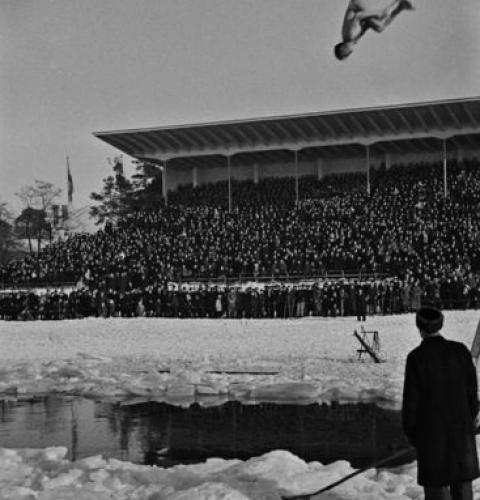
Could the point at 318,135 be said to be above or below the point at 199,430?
above

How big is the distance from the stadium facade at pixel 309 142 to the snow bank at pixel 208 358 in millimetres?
22937

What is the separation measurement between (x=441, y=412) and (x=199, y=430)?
6.20 m

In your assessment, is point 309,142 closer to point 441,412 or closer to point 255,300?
point 255,300

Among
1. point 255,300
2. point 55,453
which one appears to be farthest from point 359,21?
point 255,300

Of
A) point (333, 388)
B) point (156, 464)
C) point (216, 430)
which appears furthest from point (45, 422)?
point (333, 388)

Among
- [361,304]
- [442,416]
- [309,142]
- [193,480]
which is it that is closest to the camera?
[442,416]

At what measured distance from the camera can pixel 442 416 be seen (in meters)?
5.62

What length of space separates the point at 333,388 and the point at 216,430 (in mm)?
3428

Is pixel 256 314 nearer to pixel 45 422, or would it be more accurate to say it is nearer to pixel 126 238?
pixel 126 238

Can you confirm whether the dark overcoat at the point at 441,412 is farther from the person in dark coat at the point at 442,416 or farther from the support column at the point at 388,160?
the support column at the point at 388,160

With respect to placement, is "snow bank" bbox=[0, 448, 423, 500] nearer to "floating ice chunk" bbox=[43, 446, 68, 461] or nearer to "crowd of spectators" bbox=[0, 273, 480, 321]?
"floating ice chunk" bbox=[43, 446, 68, 461]

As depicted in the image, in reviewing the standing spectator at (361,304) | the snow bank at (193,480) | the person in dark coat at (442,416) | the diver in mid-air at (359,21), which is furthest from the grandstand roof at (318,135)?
the person in dark coat at (442,416)

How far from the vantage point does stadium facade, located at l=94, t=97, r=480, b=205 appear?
163 feet

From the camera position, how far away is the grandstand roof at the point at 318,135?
4944cm
